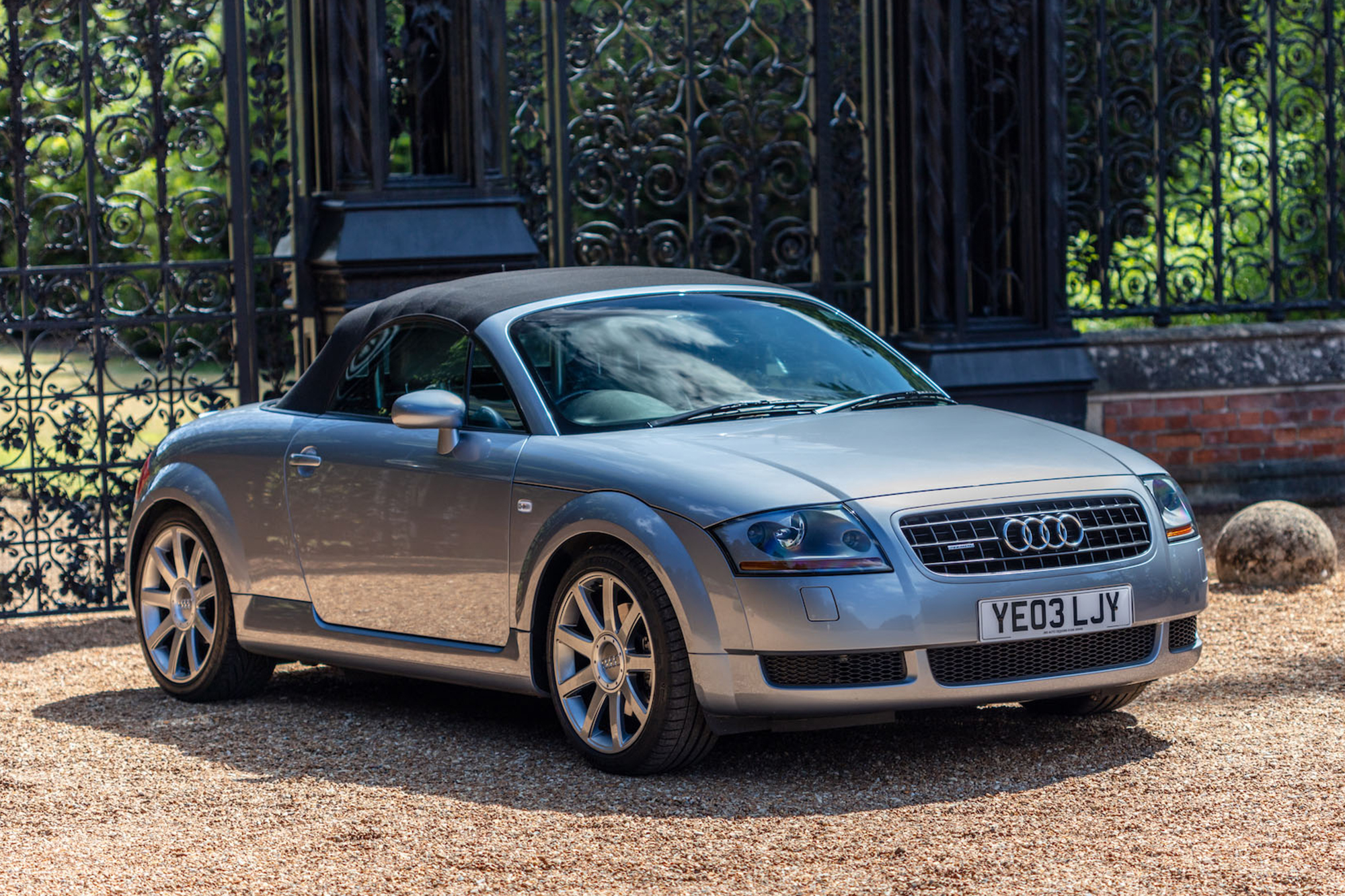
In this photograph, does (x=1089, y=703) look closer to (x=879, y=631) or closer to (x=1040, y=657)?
(x=1040, y=657)

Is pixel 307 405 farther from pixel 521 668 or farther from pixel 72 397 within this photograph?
pixel 72 397

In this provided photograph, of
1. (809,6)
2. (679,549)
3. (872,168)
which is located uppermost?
(809,6)

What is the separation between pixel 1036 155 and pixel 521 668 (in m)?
6.33

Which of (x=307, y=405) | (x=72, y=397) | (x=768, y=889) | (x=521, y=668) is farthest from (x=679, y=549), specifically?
(x=72, y=397)

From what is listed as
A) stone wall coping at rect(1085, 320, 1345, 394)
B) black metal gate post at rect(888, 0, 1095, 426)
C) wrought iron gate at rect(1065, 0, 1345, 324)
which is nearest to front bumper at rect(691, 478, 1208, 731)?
black metal gate post at rect(888, 0, 1095, 426)

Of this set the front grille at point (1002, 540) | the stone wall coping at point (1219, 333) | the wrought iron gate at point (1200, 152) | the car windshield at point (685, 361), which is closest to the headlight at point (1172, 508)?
the front grille at point (1002, 540)

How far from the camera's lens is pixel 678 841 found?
5.05m

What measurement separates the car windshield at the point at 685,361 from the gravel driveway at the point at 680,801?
110 cm

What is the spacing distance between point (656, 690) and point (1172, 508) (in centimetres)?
174

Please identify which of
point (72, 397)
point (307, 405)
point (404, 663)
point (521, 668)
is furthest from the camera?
point (72, 397)

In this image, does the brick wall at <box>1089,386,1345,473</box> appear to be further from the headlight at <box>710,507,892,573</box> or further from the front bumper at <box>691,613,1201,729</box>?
the headlight at <box>710,507,892,573</box>

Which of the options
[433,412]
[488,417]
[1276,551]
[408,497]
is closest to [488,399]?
[488,417]

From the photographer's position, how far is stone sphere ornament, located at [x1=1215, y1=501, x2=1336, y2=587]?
952 centimetres

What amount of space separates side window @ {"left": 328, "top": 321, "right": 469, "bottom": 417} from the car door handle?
0.22m
